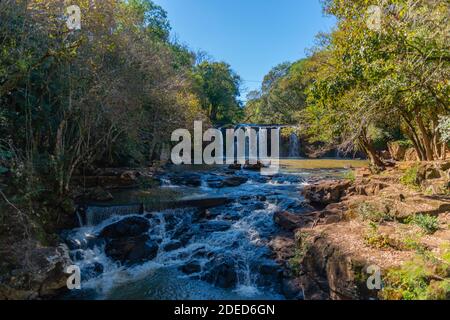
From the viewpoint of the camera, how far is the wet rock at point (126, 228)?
841cm

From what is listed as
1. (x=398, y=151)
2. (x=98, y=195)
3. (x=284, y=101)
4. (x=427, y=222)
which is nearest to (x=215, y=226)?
(x=98, y=195)

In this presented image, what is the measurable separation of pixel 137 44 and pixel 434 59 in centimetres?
1015

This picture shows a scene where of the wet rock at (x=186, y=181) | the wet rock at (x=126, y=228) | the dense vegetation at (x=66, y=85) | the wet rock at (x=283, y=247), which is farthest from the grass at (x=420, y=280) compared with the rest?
the wet rock at (x=186, y=181)

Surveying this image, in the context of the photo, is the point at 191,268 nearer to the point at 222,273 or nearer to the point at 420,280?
the point at 222,273

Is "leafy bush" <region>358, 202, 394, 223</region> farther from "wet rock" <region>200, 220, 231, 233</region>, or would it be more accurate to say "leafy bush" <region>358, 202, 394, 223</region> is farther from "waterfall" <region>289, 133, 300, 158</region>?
"waterfall" <region>289, 133, 300, 158</region>

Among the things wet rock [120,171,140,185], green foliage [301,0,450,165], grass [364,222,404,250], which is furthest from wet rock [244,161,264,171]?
grass [364,222,404,250]

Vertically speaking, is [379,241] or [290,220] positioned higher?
[379,241]

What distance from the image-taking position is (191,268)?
23.8 ft

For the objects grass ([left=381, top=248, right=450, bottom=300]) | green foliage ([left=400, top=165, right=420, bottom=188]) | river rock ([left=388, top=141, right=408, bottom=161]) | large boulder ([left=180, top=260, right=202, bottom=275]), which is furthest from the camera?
river rock ([left=388, top=141, right=408, bottom=161])

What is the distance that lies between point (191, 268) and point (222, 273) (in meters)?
0.80

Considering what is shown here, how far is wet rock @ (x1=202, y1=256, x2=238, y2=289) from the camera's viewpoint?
673 cm

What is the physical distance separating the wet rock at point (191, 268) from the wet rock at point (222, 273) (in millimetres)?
190

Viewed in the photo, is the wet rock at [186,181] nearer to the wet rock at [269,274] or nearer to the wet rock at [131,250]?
the wet rock at [131,250]

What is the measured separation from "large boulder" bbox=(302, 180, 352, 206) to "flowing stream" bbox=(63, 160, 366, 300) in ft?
1.42
